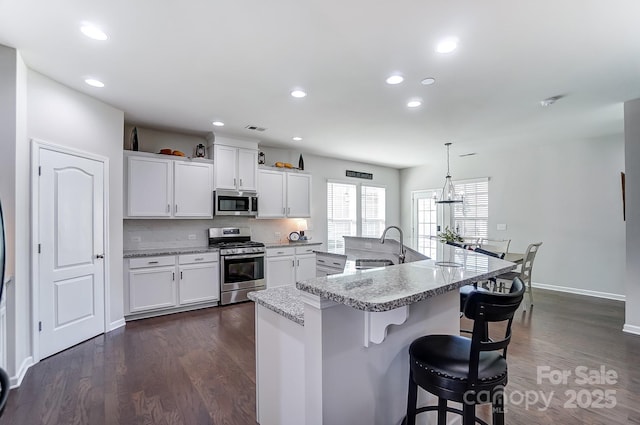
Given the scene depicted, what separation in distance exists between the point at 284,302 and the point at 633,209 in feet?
14.2

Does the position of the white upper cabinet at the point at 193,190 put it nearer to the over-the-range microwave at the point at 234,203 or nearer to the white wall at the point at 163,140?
the over-the-range microwave at the point at 234,203

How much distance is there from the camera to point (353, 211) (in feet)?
23.8

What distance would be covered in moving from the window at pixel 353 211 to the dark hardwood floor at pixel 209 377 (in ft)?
11.0

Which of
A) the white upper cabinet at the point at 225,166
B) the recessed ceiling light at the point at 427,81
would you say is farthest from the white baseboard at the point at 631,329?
the white upper cabinet at the point at 225,166

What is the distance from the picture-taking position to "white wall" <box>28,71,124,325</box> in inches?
114

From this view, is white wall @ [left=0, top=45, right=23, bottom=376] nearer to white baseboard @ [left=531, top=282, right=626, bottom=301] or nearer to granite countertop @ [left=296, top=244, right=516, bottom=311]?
granite countertop @ [left=296, top=244, right=516, bottom=311]

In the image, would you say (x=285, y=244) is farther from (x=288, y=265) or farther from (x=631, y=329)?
(x=631, y=329)

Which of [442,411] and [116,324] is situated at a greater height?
[442,411]

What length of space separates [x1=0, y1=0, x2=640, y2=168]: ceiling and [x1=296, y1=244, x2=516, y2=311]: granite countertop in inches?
64.2

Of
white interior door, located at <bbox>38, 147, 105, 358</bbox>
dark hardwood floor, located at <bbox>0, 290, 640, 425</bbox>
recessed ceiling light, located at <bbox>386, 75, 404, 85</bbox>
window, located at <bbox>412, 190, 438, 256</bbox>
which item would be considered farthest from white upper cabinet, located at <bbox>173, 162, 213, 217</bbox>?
window, located at <bbox>412, 190, 438, 256</bbox>

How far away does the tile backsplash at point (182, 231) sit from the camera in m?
4.50

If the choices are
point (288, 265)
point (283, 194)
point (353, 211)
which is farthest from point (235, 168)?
point (353, 211)

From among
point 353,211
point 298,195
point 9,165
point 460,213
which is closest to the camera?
point 9,165

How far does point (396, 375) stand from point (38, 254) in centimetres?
333
